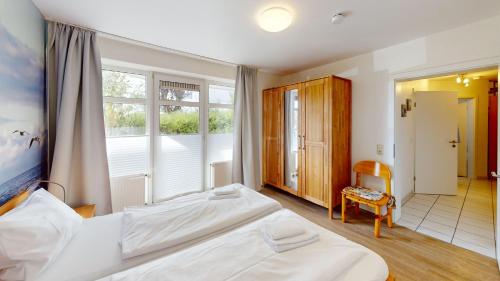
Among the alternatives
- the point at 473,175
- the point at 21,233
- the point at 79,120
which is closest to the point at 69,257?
the point at 21,233

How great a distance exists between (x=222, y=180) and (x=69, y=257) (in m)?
2.45

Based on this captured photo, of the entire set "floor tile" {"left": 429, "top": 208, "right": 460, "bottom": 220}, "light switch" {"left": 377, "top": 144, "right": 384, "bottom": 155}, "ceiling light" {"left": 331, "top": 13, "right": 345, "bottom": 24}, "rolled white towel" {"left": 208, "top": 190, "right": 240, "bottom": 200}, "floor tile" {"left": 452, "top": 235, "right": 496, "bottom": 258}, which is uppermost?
"ceiling light" {"left": 331, "top": 13, "right": 345, "bottom": 24}

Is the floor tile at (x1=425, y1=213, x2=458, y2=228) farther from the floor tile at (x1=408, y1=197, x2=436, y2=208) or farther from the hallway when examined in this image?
the floor tile at (x1=408, y1=197, x2=436, y2=208)

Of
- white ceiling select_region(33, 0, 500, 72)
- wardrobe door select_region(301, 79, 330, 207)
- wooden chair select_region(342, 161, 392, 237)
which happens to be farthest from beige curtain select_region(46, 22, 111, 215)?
wooden chair select_region(342, 161, 392, 237)

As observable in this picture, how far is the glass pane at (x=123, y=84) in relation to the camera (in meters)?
2.65

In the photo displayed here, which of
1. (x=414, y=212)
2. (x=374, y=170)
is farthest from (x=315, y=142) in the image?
(x=414, y=212)

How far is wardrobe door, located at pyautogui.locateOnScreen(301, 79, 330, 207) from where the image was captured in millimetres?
2889

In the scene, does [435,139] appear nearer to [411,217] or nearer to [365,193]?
[411,217]

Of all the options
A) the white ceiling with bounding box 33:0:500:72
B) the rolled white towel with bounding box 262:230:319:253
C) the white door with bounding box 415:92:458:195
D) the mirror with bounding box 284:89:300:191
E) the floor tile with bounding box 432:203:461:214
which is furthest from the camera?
the white door with bounding box 415:92:458:195

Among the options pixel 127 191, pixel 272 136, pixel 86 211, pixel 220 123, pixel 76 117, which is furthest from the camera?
pixel 272 136

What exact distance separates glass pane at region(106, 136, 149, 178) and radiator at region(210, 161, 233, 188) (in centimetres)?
107

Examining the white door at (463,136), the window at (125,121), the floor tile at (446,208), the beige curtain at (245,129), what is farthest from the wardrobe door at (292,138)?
the white door at (463,136)

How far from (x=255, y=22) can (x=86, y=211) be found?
2.58 m

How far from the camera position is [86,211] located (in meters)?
2.04
